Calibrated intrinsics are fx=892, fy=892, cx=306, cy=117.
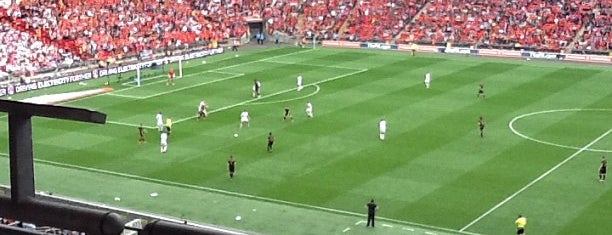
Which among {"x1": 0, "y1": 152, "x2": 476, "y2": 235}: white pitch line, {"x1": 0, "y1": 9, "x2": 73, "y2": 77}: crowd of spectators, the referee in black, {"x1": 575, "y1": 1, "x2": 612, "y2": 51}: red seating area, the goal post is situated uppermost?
{"x1": 575, "y1": 1, "x2": 612, "y2": 51}: red seating area

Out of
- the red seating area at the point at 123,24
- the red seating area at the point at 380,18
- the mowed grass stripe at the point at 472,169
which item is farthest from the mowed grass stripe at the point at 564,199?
the red seating area at the point at 380,18

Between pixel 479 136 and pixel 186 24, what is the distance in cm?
3596

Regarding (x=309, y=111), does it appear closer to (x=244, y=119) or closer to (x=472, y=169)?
(x=244, y=119)

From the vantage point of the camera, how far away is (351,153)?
3581 centimetres

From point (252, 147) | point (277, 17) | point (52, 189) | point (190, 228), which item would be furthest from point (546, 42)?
point (190, 228)

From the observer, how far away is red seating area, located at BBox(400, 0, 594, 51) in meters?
67.8

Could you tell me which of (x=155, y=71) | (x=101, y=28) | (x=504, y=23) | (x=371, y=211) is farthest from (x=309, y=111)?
(x=504, y=23)

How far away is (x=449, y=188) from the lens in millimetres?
30781

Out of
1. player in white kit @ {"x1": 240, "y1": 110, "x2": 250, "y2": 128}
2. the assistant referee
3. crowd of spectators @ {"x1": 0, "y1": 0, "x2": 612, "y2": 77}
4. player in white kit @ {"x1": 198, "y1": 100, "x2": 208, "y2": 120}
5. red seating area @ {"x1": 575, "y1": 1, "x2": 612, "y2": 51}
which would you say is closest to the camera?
the assistant referee

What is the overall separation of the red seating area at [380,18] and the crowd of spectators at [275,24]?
0.08 metres

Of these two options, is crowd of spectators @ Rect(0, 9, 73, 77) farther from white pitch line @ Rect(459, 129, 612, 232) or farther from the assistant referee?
the assistant referee

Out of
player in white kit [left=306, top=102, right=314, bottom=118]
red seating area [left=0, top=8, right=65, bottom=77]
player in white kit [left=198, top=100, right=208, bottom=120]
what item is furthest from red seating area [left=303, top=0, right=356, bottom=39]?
player in white kit [left=198, top=100, right=208, bottom=120]

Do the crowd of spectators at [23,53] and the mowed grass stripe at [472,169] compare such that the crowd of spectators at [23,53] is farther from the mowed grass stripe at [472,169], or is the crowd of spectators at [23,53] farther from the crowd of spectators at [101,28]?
the mowed grass stripe at [472,169]

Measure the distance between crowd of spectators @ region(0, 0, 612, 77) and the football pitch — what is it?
7124mm
